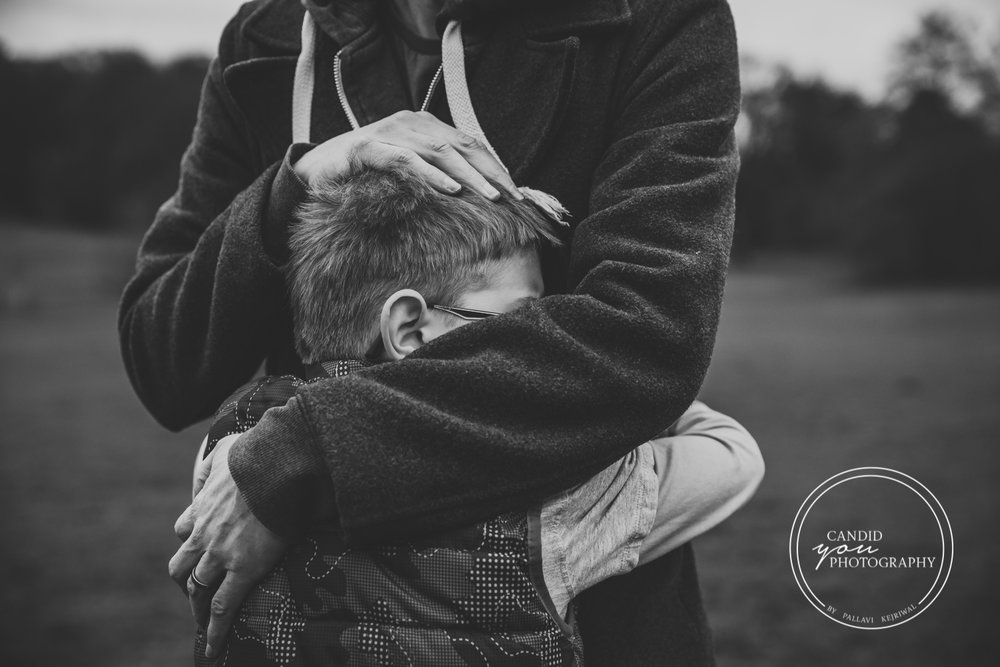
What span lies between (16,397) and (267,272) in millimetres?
14581

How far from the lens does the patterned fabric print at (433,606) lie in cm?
135

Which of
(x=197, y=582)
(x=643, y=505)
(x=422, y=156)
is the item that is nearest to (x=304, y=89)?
(x=422, y=156)

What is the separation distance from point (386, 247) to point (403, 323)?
0.15 m

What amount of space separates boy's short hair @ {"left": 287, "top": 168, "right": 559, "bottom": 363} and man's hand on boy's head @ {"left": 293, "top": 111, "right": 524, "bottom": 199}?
0.9 inches

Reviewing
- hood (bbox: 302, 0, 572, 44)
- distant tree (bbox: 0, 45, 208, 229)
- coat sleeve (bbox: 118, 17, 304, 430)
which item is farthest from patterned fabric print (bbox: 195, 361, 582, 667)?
distant tree (bbox: 0, 45, 208, 229)

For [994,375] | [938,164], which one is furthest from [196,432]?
A: [938,164]

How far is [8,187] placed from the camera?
185ft


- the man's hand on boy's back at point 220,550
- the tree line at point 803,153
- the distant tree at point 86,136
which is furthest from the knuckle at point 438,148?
the distant tree at point 86,136

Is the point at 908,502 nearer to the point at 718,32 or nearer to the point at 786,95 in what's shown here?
the point at 718,32

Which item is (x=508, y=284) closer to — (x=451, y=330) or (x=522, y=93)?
(x=451, y=330)

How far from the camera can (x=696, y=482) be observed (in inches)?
63.9

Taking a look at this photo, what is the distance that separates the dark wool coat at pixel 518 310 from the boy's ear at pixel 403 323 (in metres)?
0.12

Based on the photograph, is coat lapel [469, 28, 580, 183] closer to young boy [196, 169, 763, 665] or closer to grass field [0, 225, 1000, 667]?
young boy [196, 169, 763, 665]

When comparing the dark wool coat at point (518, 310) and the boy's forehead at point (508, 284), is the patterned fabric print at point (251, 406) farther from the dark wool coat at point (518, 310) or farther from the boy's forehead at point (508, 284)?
the boy's forehead at point (508, 284)
